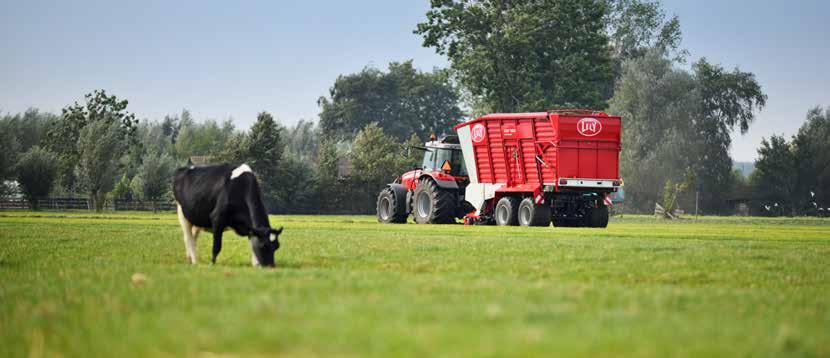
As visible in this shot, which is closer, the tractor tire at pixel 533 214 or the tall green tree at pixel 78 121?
the tractor tire at pixel 533 214

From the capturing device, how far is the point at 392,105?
120 m

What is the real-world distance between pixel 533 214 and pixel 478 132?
13.5 feet

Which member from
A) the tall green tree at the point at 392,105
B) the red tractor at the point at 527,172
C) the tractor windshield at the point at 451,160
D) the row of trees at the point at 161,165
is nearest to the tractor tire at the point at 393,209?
the red tractor at the point at 527,172

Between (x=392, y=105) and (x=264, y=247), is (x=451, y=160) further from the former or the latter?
(x=392, y=105)

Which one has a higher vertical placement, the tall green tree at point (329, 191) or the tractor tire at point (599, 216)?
the tall green tree at point (329, 191)

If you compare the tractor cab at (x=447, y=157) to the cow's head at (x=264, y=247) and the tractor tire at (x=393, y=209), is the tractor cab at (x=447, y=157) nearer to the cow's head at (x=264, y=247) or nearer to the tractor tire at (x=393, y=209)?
the tractor tire at (x=393, y=209)

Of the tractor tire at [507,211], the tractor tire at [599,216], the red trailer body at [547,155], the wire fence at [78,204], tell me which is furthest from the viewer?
the wire fence at [78,204]

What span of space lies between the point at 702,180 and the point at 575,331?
77.2 m

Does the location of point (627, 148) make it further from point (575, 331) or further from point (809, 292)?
point (575, 331)

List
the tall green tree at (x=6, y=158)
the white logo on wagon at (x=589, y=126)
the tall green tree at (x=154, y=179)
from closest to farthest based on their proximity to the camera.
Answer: the white logo on wagon at (x=589, y=126) < the tall green tree at (x=6, y=158) < the tall green tree at (x=154, y=179)

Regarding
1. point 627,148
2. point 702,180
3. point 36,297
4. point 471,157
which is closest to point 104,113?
point 627,148

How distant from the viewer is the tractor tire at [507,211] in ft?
109

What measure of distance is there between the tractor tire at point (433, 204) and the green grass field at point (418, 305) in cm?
1861

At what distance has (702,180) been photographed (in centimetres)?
8125
